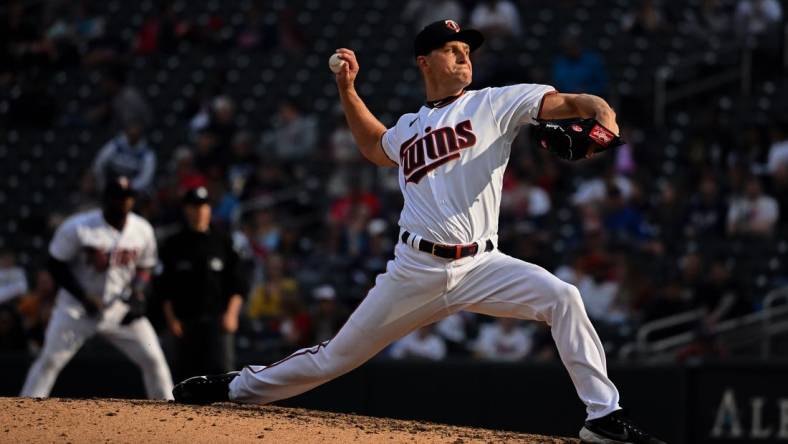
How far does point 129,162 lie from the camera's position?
50.9ft

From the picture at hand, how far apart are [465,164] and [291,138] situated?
33.0ft

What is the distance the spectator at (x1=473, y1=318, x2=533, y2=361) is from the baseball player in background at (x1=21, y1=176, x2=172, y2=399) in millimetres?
3761

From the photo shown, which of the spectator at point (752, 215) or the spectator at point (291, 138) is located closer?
the spectator at point (752, 215)

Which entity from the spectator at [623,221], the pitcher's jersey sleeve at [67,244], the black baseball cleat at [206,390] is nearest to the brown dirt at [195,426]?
the black baseball cleat at [206,390]

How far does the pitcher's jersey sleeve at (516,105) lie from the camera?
19.6 feet

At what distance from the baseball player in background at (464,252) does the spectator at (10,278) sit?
27.0 ft

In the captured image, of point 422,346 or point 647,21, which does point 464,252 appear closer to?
point 422,346

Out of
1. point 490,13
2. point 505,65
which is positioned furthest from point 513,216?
point 490,13

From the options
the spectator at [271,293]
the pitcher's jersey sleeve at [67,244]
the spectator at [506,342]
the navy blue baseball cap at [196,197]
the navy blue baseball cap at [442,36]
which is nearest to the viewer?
the navy blue baseball cap at [442,36]

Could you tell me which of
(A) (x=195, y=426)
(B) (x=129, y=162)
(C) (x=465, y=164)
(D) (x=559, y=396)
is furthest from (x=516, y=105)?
(B) (x=129, y=162)

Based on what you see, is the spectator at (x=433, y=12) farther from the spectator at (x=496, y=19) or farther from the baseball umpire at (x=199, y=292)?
the baseball umpire at (x=199, y=292)

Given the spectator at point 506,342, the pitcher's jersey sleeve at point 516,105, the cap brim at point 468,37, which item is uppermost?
the cap brim at point 468,37

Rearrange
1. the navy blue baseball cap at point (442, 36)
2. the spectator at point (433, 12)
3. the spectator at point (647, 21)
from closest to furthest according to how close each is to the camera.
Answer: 1. the navy blue baseball cap at point (442, 36)
2. the spectator at point (647, 21)
3. the spectator at point (433, 12)

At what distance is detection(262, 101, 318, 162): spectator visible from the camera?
15.8 meters
